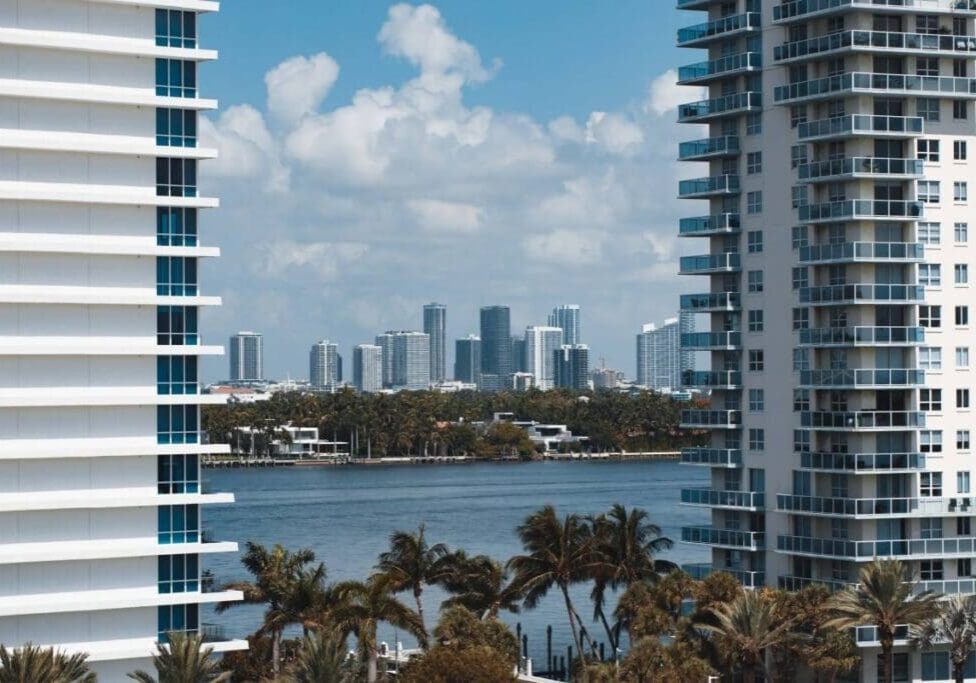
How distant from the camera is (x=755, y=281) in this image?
A: 324ft

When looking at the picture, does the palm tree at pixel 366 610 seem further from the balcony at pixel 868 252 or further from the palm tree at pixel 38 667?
the balcony at pixel 868 252

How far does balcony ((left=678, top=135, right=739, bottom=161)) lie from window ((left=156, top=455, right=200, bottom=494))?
116 feet

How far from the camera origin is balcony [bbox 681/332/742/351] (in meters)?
99.4

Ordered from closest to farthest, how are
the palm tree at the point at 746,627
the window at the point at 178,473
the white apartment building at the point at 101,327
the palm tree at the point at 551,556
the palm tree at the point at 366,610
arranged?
1. the white apartment building at the point at 101,327
2. the window at the point at 178,473
3. the palm tree at the point at 746,627
4. the palm tree at the point at 366,610
5. the palm tree at the point at 551,556

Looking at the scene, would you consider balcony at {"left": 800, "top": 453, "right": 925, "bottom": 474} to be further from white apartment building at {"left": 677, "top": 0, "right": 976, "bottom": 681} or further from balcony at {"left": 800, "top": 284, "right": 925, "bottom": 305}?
balcony at {"left": 800, "top": 284, "right": 925, "bottom": 305}

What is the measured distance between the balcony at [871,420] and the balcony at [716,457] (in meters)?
6.16

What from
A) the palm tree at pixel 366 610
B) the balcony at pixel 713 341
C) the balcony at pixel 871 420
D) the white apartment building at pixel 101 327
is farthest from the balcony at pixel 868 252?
the white apartment building at pixel 101 327

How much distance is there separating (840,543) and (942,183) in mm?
18255

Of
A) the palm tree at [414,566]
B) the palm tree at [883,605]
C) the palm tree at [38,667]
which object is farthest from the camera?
the palm tree at [414,566]

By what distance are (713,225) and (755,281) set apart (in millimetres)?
3651

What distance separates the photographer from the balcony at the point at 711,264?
99188 millimetres

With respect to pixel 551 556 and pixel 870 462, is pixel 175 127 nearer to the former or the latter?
pixel 551 556

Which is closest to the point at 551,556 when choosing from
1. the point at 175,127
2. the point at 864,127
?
the point at 864,127

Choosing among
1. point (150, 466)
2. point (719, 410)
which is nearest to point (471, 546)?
point (719, 410)
